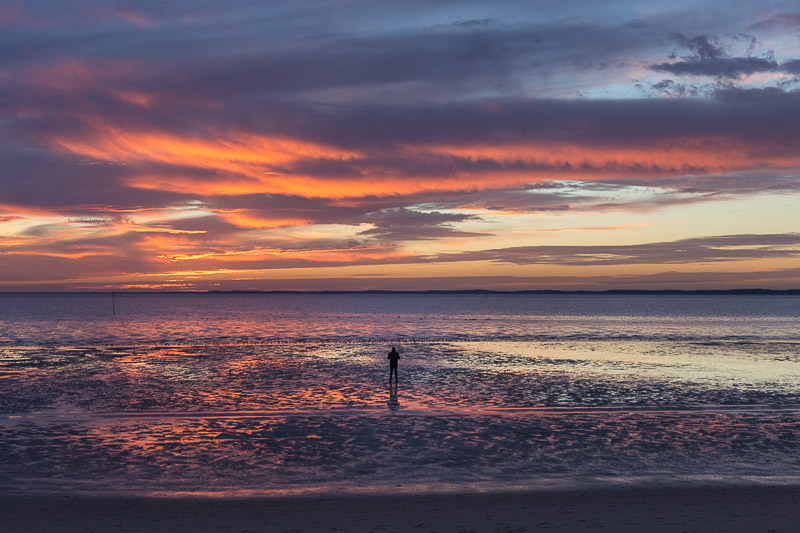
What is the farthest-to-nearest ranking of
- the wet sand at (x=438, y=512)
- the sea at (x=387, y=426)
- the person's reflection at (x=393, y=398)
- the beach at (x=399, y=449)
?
the person's reflection at (x=393, y=398), the sea at (x=387, y=426), the beach at (x=399, y=449), the wet sand at (x=438, y=512)

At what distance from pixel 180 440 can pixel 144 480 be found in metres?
4.47

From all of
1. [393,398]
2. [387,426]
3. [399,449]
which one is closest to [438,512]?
[399,449]

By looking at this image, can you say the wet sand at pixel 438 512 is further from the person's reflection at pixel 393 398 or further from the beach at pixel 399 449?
the person's reflection at pixel 393 398

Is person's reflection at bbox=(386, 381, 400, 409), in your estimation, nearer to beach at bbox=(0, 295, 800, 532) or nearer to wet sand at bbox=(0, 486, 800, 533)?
beach at bbox=(0, 295, 800, 532)

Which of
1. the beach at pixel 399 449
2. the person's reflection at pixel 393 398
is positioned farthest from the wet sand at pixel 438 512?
the person's reflection at pixel 393 398

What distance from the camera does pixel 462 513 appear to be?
12781mm

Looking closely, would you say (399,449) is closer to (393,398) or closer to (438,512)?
(438,512)

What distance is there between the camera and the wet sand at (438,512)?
39.1ft

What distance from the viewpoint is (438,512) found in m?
12.8

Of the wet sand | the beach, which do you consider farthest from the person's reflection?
the wet sand

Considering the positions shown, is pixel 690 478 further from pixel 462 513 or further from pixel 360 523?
pixel 360 523

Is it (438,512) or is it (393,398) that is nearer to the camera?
(438,512)

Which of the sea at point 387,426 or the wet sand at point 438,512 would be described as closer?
the wet sand at point 438,512

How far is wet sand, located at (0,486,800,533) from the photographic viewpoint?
11.9m
